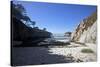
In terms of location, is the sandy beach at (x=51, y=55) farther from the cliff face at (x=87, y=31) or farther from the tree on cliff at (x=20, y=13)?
the tree on cliff at (x=20, y=13)

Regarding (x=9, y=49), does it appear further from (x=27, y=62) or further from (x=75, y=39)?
(x=75, y=39)

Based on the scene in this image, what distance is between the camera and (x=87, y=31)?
274 centimetres

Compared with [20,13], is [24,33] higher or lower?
lower

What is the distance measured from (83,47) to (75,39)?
0.16 meters

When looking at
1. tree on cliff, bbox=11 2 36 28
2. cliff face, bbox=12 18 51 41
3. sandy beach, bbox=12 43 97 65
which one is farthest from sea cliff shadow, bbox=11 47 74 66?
tree on cliff, bbox=11 2 36 28

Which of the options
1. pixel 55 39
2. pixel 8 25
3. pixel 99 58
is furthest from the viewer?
pixel 99 58

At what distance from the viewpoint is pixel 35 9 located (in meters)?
2.52

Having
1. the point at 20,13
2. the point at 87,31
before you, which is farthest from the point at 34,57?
the point at 87,31

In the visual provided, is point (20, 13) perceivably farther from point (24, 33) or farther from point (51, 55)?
point (51, 55)

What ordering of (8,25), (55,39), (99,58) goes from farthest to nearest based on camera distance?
(99,58) < (55,39) < (8,25)

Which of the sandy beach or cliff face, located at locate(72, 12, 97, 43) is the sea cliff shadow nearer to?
the sandy beach

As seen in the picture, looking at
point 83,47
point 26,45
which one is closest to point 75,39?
point 83,47

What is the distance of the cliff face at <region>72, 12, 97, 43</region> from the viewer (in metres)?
2.70

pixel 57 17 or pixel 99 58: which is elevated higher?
pixel 57 17
